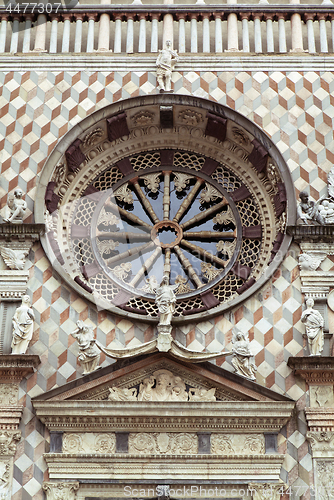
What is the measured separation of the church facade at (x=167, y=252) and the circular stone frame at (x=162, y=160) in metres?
0.04

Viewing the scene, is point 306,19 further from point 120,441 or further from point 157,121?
point 120,441

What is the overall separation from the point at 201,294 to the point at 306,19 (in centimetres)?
622

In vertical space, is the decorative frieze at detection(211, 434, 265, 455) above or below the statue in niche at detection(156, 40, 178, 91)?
below

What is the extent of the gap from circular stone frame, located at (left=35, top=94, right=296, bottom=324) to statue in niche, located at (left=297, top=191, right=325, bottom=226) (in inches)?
5.6

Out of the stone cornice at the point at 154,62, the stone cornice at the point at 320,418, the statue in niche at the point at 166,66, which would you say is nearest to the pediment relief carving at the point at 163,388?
the stone cornice at the point at 320,418

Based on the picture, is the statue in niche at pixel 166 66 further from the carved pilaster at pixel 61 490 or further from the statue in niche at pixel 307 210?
the carved pilaster at pixel 61 490

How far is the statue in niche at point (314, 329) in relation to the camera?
15617mm

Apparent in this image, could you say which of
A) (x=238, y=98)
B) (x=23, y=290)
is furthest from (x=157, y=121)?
(x=23, y=290)

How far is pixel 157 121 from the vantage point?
721 inches

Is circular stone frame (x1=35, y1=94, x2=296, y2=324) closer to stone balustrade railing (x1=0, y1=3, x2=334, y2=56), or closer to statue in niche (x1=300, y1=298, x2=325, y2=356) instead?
statue in niche (x1=300, y1=298, x2=325, y2=356)

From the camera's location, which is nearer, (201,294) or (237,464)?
(237,464)

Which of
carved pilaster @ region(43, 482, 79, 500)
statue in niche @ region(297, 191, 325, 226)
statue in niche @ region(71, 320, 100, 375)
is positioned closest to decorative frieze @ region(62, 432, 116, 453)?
carved pilaster @ region(43, 482, 79, 500)

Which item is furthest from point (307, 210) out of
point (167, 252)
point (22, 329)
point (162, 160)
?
point (22, 329)

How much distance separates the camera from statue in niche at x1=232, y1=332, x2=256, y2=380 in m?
15.5
